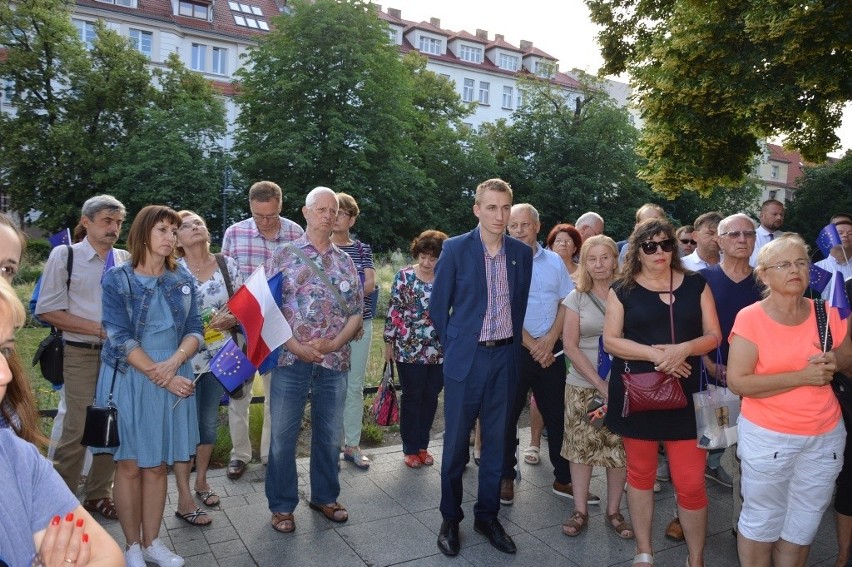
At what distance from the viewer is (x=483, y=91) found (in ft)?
199

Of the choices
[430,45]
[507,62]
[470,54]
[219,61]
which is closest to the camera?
[219,61]

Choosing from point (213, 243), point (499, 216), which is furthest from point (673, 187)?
point (213, 243)

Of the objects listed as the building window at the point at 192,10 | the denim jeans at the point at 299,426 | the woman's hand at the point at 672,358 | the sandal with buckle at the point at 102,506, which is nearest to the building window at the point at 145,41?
the building window at the point at 192,10

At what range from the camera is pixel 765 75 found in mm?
9578

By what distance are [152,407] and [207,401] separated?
1020 millimetres

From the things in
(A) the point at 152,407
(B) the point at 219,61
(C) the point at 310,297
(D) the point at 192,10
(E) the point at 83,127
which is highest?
(D) the point at 192,10

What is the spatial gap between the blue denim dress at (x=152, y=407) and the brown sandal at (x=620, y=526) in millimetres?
2829

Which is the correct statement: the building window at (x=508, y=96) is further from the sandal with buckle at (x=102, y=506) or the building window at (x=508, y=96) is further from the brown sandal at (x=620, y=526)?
the sandal with buckle at (x=102, y=506)

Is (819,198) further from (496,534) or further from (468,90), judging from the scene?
(496,534)

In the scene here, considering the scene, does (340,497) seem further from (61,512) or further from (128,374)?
(61,512)

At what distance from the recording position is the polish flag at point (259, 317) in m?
4.19

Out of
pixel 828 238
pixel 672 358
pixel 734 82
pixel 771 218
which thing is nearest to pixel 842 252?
pixel 771 218

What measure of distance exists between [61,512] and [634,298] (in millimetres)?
3071

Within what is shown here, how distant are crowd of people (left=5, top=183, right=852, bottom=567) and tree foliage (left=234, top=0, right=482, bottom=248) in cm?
2603
